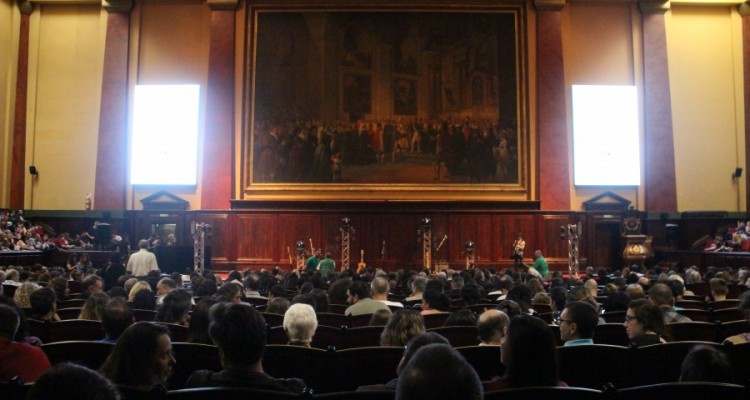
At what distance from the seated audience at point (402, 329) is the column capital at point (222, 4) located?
21.2 metres

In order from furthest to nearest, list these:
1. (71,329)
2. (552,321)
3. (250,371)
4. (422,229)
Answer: (422,229) → (552,321) → (71,329) → (250,371)

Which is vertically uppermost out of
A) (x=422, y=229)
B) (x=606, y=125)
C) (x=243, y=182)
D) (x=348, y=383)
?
(x=606, y=125)

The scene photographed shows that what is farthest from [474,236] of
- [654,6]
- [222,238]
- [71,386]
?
[71,386]

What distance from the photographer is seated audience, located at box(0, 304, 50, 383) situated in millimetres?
4242

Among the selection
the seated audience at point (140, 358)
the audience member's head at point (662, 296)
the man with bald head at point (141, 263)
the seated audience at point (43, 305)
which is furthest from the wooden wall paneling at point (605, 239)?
the seated audience at point (140, 358)

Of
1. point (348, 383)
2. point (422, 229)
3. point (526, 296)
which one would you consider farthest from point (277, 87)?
point (348, 383)

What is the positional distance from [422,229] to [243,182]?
21.1ft

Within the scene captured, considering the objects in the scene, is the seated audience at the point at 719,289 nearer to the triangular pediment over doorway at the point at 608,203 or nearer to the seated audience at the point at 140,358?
the seated audience at the point at 140,358

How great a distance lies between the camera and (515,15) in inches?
960

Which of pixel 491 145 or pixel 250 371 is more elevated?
pixel 491 145

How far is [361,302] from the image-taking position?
25.5ft

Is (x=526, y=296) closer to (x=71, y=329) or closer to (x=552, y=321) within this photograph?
(x=552, y=321)

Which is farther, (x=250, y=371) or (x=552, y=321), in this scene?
(x=552, y=321)

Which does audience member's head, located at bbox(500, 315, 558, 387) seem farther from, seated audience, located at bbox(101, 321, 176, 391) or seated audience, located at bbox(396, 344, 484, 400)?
seated audience, located at bbox(101, 321, 176, 391)
